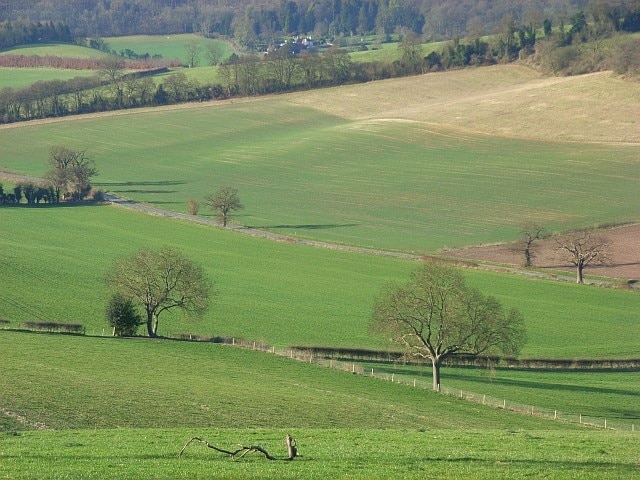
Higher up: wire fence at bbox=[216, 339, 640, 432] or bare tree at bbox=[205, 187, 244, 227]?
bare tree at bbox=[205, 187, 244, 227]

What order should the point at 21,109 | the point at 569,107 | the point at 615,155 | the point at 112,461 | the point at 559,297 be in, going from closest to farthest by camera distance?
1. the point at 112,461
2. the point at 559,297
3. the point at 615,155
4. the point at 569,107
5. the point at 21,109

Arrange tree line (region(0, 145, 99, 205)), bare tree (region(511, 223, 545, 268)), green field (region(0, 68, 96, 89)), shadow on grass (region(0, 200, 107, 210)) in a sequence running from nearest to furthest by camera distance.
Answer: bare tree (region(511, 223, 545, 268))
shadow on grass (region(0, 200, 107, 210))
tree line (region(0, 145, 99, 205))
green field (region(0, 68, 96, 89))

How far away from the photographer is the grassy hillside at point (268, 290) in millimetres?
59406

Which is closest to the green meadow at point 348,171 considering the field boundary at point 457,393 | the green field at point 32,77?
the green field at point 32,77

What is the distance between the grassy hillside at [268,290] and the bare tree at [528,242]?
517 centimetres

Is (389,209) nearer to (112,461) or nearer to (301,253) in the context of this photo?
(301,253)

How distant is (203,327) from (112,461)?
121 feet

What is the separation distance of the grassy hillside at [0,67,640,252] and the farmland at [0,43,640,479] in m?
0.47

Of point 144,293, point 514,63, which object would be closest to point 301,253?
point 144,293

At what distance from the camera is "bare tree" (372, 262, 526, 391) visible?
A: 49.5m

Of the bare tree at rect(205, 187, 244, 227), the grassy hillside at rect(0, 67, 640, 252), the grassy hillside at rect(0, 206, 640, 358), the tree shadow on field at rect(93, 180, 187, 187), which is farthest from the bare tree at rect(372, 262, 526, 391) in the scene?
the tree shadow on field at rect(93, 180, 187, 187)

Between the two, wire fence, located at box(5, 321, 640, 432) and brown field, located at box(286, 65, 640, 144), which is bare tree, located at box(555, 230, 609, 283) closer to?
wire fence, located at box(5, 321, 640, 432)

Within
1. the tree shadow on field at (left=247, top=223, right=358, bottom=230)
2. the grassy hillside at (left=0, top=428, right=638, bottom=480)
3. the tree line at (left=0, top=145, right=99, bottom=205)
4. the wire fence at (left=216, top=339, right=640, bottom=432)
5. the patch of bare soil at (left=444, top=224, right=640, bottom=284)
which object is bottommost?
the grassy hillside at (left=0, top=428, right=638, bottom=480)

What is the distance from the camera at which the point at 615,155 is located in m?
127
